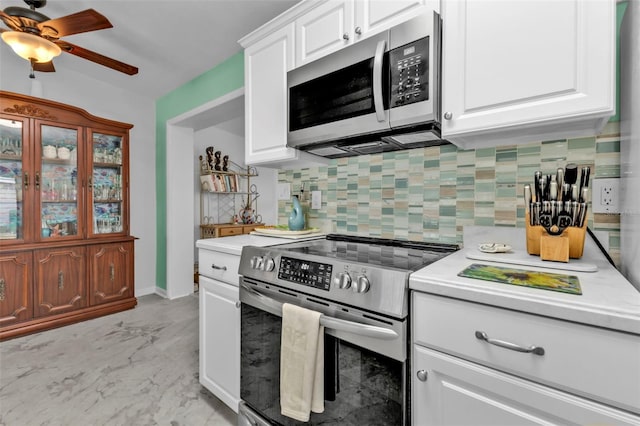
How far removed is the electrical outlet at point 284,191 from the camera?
2215 mm

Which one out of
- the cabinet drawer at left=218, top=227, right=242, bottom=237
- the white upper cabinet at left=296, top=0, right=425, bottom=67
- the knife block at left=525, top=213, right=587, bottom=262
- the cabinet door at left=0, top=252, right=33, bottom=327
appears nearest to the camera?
the knife block at left=525, top=213, right=587, bottom=262

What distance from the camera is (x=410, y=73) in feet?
3.99

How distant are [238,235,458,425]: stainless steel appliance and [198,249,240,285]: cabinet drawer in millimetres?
106

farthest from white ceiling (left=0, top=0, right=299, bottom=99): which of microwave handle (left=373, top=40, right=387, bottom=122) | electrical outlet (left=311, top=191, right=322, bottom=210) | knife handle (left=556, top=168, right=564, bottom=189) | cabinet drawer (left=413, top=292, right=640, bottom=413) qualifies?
cabinet drawer (left=413, top=292, right=640, bottom=413)

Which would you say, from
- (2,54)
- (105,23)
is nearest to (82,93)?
(2,54)

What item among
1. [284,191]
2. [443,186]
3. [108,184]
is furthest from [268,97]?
[108,184]

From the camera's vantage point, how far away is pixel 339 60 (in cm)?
143

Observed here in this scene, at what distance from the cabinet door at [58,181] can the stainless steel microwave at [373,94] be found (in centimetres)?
261

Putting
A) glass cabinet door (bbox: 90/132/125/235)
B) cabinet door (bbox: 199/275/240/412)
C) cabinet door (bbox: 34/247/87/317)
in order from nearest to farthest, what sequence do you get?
1. cabinet door (bbox: 199/275/240/412)
2. cabinet door (bbox: 34/247/87/317)
3. glass cabinet door (bbox: 90/132/125/235)

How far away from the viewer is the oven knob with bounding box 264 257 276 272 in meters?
1.32

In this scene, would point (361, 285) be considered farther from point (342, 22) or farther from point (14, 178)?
Result: point (14, 178)

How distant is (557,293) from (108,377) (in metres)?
2.56

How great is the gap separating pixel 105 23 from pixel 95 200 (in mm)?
1961

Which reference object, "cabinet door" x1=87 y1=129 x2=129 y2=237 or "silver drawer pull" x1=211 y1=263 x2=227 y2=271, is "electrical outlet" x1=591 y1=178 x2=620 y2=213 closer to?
"silver drawer pull" x1=211 y1=263 x2=227 y2=271
